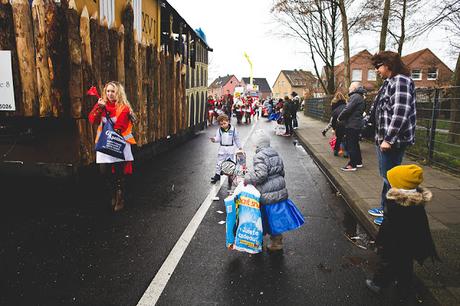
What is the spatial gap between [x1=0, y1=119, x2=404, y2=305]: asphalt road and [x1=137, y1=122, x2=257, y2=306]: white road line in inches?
2.2

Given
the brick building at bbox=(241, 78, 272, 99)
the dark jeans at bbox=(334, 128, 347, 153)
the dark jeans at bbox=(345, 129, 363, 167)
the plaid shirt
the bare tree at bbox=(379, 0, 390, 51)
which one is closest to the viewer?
the plaid shirt

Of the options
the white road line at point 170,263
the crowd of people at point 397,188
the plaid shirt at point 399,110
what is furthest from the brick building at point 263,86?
the plaid shirt at point 399,110

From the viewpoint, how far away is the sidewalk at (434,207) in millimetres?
3090

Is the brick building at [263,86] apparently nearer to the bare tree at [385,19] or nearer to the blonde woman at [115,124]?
the bare tree at [385,19]

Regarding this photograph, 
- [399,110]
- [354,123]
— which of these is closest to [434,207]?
[399,110]

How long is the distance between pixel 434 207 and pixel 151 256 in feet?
12.8

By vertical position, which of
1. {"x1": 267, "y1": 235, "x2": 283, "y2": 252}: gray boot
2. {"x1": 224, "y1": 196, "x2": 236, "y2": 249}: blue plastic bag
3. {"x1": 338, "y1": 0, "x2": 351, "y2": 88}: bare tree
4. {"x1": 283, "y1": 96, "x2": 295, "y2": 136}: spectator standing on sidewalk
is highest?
{"x1": 338, "y1": 0, "x2": 351, "y2": 88}: bare tree

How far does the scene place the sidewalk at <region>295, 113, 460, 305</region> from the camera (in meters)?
3.09

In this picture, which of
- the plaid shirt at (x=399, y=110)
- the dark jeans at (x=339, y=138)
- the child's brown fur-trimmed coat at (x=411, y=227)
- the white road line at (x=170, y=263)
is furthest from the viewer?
the dark jeans at (x=339, y=138)

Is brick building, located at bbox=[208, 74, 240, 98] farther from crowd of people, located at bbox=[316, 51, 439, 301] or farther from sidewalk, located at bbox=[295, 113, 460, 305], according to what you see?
crowd of people, located at bbox=[316, 51, 439, 301]

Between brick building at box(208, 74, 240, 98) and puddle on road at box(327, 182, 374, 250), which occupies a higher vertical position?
brick building at box(208, 74, 240, 98)

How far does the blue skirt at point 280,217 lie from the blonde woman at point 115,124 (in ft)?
8.04

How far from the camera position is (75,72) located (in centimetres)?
602

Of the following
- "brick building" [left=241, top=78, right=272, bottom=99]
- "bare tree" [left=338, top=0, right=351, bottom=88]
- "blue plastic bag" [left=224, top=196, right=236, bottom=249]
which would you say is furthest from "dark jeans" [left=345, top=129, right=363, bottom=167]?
"brick building" [left=241, top=78, right=272, bottom=99]
